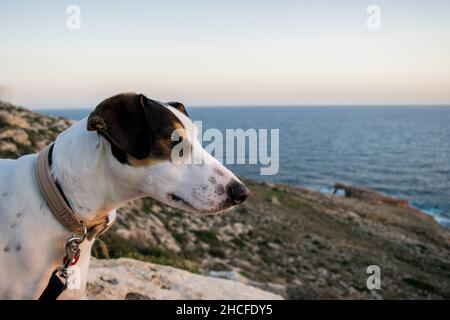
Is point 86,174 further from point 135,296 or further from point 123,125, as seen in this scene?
point 135,296

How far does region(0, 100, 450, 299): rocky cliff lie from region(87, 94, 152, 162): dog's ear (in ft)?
10.3

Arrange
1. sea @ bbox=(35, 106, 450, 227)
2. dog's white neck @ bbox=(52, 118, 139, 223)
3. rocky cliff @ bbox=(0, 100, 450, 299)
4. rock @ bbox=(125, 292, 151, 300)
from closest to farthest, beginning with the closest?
dog's white neck @ bbox=(52, 118, 139, 223) < rock @ bbox=(125, 292, 151, 300) < rocky cliff @ bbox=(0, 100, 450, 299) < sea @ bbox=(35, 106, 450, 227)

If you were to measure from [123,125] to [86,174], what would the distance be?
0.48m

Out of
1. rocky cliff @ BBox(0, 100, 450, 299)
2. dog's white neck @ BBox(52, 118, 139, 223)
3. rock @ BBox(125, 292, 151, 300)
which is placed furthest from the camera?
rocky cliff @ BBox(0, 100, 450, 299)

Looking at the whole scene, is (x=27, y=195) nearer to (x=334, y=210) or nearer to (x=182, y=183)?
(x=182, y=183)

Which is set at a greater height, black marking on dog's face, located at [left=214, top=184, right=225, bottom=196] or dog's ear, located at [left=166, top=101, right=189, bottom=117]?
dog's ear, located at [left=166, top=101, right=189, bottom=117]

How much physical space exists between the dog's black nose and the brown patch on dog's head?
56 centimetres

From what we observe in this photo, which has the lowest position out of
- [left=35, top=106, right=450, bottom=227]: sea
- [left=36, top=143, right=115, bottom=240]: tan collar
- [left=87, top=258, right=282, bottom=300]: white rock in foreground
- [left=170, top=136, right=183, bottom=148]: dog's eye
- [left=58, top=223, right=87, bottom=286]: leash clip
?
[left=35, top=106, right=450, bottom=227]: sea

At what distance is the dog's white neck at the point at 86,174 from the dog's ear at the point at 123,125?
0.16 meters

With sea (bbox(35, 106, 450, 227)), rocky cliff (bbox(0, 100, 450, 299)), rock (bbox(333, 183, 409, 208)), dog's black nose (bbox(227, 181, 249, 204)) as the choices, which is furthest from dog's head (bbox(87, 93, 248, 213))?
rock (bbox(333, 183, 409, 208))

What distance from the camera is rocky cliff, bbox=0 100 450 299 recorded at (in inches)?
420

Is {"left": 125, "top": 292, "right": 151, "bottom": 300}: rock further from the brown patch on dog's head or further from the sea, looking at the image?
the sea

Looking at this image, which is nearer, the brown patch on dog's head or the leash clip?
the brown patch on dog's head
